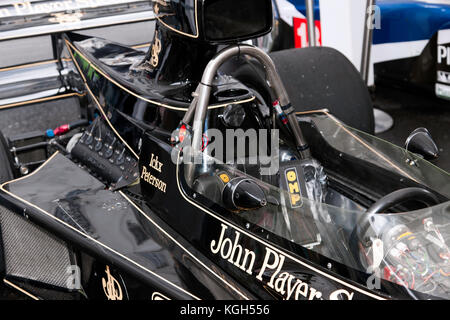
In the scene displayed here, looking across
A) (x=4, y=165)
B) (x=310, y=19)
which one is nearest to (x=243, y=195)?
(x=4, y=165)

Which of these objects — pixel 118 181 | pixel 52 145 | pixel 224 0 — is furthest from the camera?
pixel 52 145

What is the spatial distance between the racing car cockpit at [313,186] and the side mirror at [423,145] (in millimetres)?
60

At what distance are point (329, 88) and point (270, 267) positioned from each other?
153cm

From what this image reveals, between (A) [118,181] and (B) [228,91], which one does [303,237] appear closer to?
(B) [228,91]

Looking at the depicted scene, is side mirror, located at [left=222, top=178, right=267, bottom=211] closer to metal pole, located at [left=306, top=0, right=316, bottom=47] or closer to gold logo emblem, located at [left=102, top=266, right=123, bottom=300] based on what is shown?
gold logo emblem, located at [left=102, top=266, right=123, bottom=300]

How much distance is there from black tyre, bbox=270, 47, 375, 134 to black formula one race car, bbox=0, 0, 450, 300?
0.03 ft

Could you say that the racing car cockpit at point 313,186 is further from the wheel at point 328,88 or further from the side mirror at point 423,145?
the wheel at point 328,88

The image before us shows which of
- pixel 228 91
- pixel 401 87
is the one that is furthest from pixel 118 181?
pixel 401 87

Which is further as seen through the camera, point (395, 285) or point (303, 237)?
point (303, 237)

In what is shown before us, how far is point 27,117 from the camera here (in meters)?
3.65

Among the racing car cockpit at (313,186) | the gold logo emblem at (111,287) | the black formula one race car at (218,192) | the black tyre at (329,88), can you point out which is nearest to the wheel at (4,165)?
the black formula one race car at (218,192)

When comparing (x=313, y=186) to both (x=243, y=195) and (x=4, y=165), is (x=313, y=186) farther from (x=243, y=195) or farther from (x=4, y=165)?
(x=4, y=165)

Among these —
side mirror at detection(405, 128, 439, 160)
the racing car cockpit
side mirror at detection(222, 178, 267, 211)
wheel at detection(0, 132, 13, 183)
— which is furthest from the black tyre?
wheel at detection(0, 132, 13, 183)

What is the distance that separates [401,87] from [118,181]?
3211 mm
